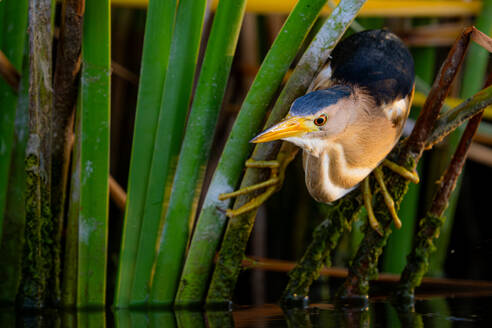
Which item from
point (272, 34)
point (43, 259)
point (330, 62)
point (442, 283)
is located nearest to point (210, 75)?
point (330, 62)

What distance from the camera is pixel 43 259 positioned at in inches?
56.2

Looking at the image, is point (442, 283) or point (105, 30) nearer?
point (105, 30)

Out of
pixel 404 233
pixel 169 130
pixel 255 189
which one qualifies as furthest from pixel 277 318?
pixel 404 233

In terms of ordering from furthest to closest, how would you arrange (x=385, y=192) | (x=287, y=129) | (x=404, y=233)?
1. (x=404, y=233)
2. (x=385, y=192)
3. (x=287, y=129)

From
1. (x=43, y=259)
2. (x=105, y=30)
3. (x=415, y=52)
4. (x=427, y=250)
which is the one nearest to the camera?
(x=105, y=30)

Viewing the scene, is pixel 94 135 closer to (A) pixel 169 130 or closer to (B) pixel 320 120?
(A) pixel 169 130

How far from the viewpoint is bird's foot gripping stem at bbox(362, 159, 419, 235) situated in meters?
1.44

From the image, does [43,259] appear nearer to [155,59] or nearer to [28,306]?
[28,306]

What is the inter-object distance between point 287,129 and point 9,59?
76cm

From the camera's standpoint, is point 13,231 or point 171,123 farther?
point 13,231

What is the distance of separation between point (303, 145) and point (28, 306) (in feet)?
2.60

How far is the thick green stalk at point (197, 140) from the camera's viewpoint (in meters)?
1.35

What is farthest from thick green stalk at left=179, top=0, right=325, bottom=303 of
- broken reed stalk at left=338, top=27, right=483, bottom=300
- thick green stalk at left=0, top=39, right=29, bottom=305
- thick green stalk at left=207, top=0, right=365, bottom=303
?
thick green stalk at left=0, top=39, right=29, bottom=305

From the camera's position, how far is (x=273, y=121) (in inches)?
53.9
